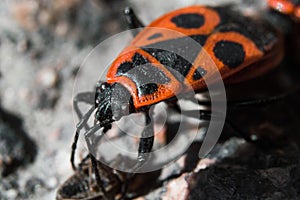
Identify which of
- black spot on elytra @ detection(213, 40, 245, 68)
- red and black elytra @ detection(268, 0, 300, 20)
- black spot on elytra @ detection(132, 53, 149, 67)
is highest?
black spot on elytra @ detection(132, 53, 149, 67)

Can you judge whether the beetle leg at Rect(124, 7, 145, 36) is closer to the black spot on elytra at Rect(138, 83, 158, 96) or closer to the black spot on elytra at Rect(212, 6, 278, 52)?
the black spot on elytra at Rect(212, 6, 278, 52)

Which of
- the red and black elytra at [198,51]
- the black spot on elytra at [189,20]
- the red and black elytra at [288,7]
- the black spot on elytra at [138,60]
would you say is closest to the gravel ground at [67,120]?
the red and black elytra at [198,51]

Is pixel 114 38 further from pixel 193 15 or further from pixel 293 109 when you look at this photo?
pixel 293 109

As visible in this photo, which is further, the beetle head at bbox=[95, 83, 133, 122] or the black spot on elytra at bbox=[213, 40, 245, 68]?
the black spot on elytra at bbox=[213, 40, 245, 68]

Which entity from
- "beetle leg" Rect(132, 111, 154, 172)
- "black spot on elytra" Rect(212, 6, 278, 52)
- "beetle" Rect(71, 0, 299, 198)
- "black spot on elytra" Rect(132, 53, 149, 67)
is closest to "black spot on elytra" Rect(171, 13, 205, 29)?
"beetle" Rect(71, 0, 299, 198)

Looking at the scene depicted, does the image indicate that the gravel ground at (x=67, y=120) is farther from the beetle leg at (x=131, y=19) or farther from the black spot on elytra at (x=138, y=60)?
the black spot on elytra at (x=138, y=60)

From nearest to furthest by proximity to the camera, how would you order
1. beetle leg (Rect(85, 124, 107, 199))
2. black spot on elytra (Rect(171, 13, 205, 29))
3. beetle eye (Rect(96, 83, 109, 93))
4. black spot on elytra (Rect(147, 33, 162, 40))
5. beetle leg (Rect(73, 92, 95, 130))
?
beetle leg (Rect(85, 124, 107, 199)) → beetle eye (Rect(96, 83, 109, 93)) → beetle leg (Rect(73, 92, 95, 130)) → black spot on elytra (Rect(147, 33, 162, 40)) → black spot on elytra (Rect(171, 13, 205, 29))

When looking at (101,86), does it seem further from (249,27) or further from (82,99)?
(249,27)
